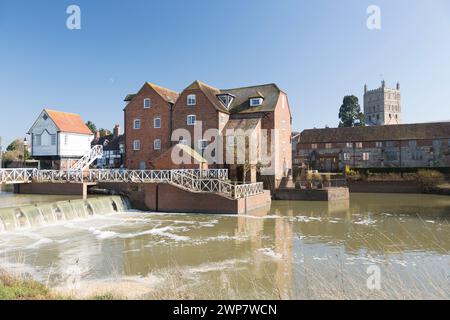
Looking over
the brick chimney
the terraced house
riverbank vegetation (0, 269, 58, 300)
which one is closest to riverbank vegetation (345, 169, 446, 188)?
the terraced house

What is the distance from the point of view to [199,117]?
126 ft

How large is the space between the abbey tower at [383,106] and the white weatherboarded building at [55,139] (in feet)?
319

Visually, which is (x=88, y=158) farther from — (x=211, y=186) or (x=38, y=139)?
(x=211, y=186)

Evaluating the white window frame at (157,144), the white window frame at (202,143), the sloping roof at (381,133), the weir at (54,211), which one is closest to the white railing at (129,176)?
the weir at (54,211)

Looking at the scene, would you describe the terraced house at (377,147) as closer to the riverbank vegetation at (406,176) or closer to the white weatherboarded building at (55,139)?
the riverbank vegetation at (406,176)

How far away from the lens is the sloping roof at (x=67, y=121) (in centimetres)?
4334

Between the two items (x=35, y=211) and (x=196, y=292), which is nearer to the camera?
(x=196, y=292)

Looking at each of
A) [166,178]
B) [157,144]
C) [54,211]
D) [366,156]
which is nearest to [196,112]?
[157,144]

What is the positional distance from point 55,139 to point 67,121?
331 cm
